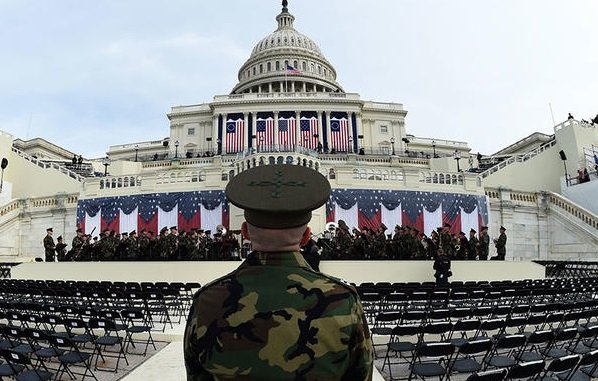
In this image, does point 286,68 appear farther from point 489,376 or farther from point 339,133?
point 489,376

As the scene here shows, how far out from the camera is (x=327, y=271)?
17.0 m

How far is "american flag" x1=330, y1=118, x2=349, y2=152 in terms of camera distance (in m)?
66.4

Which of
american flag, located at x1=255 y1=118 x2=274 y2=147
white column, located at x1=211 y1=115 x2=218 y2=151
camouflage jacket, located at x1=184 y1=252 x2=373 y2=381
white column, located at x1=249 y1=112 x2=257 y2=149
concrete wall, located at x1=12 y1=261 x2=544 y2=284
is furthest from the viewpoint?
white column, located at x1=211 y1=115 x2=218 y2=151

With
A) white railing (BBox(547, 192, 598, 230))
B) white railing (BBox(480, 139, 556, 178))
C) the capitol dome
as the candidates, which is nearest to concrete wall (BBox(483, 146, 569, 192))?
white railing (BBox(480, 139, 556, 178))

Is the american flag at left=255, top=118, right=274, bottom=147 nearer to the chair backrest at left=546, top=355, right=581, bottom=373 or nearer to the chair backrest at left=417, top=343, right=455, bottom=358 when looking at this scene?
the chair backrest at left=417, top=343, right=455, bottom=358

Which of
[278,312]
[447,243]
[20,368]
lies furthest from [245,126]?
[278,312]

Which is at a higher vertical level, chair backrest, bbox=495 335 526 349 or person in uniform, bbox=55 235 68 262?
person in uniform, bbox=55 235 68 262

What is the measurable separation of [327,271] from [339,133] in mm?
51992

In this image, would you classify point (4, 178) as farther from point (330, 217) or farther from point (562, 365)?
point (562, 365)

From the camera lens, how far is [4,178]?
42.8m

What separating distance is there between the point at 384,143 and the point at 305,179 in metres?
71.8

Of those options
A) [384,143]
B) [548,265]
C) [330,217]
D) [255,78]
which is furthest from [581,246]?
[255,78]

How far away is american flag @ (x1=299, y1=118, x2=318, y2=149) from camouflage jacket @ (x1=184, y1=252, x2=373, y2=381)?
205 ft

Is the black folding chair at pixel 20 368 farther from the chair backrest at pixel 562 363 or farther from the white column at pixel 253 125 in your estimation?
the white column at pixel 253 125
